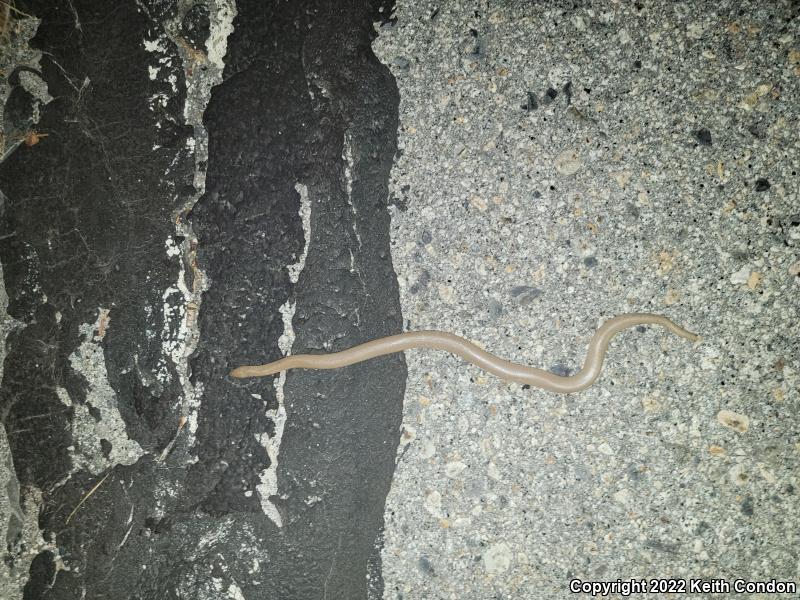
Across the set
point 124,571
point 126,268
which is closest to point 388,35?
point 126,268

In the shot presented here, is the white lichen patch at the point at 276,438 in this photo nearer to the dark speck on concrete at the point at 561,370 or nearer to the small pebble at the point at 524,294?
the small pebble at the point at 524,294

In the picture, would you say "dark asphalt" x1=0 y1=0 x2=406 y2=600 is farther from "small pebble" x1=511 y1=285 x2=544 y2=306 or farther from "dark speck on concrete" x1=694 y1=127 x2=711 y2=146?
"dark speck on concrete" x1=694 y1=127 x2=711 y2=146

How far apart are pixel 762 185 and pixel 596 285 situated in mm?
741

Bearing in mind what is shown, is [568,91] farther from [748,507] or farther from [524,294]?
[748,507]

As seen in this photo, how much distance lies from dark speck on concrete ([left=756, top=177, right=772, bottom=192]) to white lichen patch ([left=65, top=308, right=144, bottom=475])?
2.70 meters

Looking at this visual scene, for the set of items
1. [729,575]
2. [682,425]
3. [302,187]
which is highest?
[302,187]

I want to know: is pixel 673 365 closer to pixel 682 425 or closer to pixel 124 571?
pixel 682 425

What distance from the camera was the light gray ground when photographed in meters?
1.75

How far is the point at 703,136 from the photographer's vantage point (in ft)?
5.77

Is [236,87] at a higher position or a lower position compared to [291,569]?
higher

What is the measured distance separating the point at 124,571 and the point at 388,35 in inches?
97.6

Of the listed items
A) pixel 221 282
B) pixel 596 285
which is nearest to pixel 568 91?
pixel 596 285

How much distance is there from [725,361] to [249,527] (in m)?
2.05

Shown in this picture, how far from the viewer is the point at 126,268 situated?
187 centimetres
